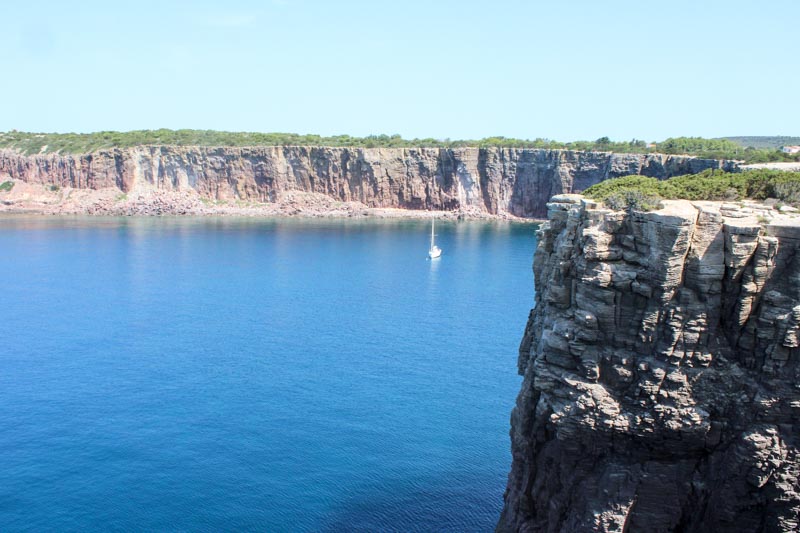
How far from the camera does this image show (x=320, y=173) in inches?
7402

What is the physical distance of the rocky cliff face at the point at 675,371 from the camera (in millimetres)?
23250

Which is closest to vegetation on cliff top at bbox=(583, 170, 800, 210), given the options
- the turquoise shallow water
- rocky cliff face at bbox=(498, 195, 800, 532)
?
rocky cliff face at bbox=(498, 195, 800, 532)

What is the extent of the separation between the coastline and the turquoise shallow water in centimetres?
7453

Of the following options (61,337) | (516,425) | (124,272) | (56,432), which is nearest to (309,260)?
(124,272)

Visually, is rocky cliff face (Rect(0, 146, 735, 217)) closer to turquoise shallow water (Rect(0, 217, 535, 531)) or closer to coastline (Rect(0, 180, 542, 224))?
coastline (Rect(0, 180, 542, 224))

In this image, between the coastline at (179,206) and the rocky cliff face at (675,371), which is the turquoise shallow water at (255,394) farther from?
the coastline at (179,206)

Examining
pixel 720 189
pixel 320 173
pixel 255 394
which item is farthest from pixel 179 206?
pixel 720 189

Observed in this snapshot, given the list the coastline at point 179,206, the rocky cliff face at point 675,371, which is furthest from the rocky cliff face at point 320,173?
the rocky cliff face at point 675,371

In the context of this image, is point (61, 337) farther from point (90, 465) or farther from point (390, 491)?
point (390, 491)

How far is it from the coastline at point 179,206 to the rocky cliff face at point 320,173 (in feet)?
6.76

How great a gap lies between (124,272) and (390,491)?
2920 inches

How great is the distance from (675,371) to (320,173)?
6651 inches

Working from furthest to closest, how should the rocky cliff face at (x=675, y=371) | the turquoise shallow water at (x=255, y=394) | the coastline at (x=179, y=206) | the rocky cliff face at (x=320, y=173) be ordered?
1. the rocky cliff face at (x=320, y=173)
2. the coastline at (x=179, y=206)
3. the turquoise shallow water at (x=255, y=394)
4. the rocky cliff face at (x=675, y=371)

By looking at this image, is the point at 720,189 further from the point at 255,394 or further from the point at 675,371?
the point at 255,394
